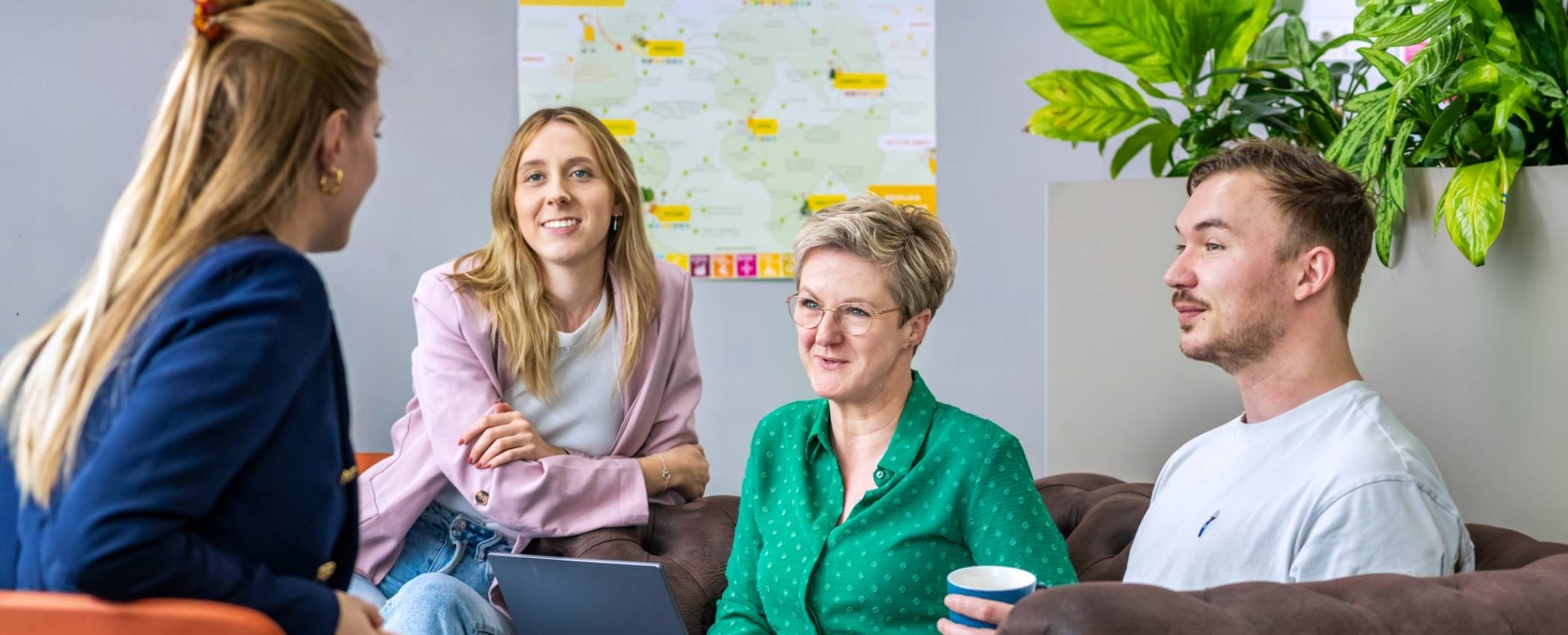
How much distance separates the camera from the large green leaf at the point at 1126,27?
7.93 ft

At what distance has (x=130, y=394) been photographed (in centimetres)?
95

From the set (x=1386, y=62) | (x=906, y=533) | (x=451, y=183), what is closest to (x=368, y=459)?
(x=451, y=183)

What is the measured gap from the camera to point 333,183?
1119 millimetres

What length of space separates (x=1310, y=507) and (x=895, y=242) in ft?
2.16

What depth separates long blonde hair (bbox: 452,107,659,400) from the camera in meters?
2.27

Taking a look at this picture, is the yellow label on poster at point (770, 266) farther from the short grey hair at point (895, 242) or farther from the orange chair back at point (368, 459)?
the short grey hair at point (895, 242)

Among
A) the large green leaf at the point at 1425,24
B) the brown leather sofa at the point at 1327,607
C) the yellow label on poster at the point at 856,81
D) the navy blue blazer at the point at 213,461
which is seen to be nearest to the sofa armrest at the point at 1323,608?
the brown leather sofa at the point at 1327,607

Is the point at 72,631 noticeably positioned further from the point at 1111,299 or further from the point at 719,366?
the point at 719,366

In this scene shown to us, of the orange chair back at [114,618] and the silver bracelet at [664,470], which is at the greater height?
the orange chair back at [114,618]

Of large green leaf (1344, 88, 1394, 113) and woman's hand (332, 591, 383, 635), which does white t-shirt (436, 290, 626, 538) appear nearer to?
woman's hand (332, 591, 383, 635)

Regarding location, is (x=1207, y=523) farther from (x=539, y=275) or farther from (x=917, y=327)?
(x=539, y=275)

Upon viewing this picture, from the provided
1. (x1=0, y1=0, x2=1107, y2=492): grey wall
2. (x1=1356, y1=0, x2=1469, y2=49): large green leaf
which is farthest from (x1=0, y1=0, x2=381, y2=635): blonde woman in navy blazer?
(x1=0, y1=0, x2=1107, y2=492): grey wall

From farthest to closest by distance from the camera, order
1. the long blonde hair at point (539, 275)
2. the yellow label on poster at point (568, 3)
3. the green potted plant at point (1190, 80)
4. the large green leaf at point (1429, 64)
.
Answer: the yellow label on poster at point (568, 3)
the green potted plant at point (1190, 80)
the long blonde hair at point (539, 275)
the large green leaf at point (1429, 64)

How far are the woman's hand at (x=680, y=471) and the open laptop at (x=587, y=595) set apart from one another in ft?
1.38
